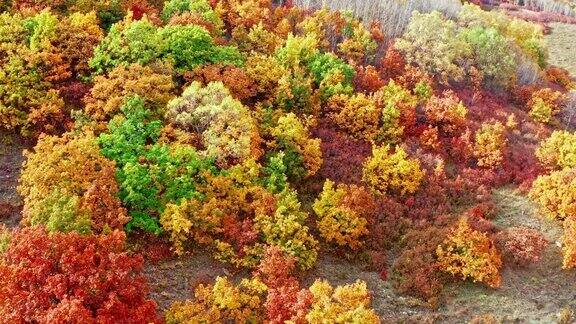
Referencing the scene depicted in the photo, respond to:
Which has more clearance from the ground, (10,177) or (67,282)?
(67,282)

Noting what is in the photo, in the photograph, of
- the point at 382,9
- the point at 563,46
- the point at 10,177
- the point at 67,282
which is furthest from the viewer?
the point at 563,46

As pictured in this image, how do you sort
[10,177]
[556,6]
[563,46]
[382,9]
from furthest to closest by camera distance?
1. [556,6]
2. [563,46]
3. [382,9]
4. [10,177]

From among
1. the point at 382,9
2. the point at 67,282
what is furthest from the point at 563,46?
the point at 67,282

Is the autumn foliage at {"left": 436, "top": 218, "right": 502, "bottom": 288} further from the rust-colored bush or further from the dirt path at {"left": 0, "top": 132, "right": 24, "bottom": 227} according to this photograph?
the dirt path at {"left": 0, "top": 132, "right": 24, "bottom": 227}

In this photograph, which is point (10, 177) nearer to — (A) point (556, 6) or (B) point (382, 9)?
(B) point (382, 9)

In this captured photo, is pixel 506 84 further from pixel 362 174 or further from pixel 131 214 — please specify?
pixel 131 214

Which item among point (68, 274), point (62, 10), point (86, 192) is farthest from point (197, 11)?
point (68, 274)
